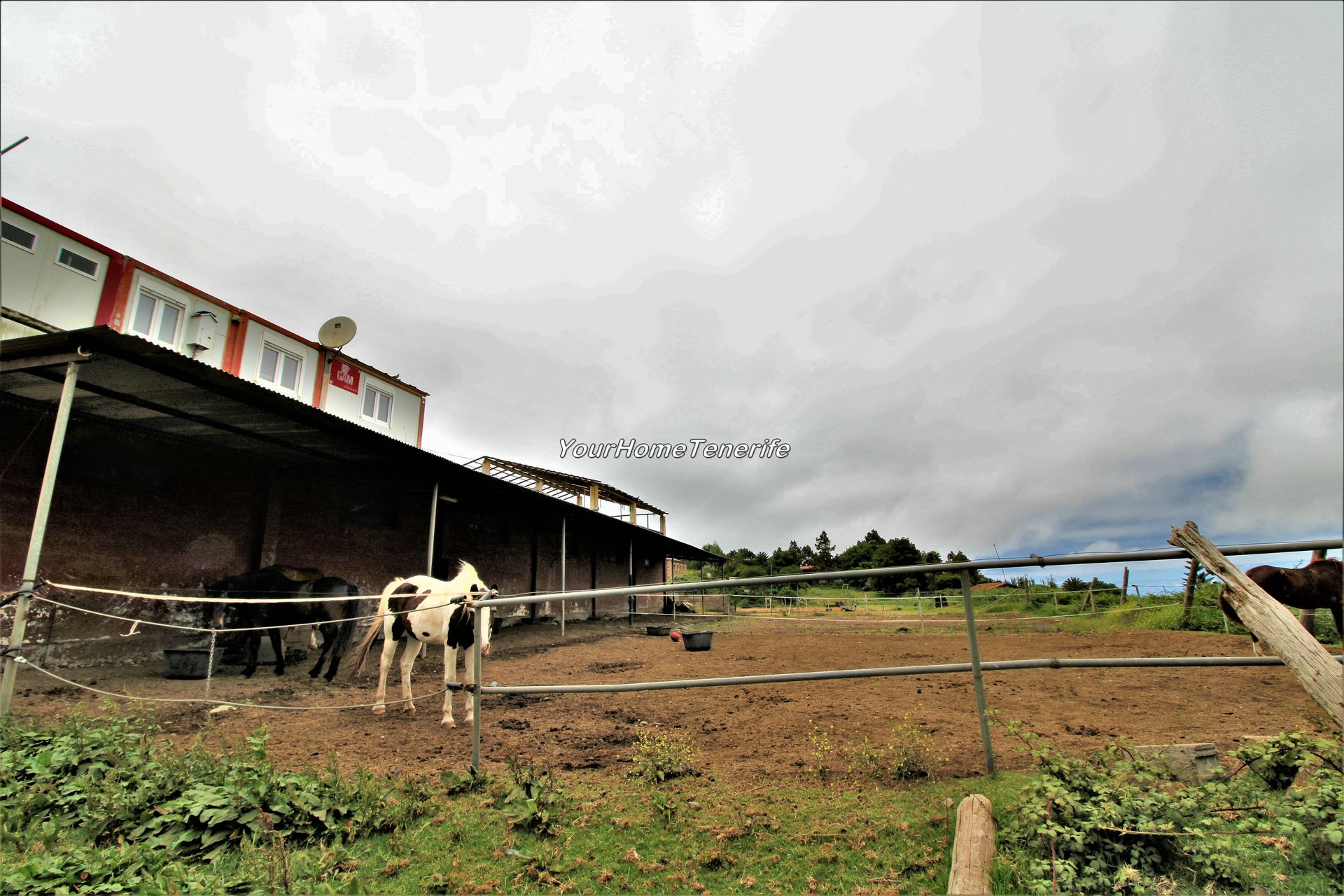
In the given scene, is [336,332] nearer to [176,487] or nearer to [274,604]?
[176,487]

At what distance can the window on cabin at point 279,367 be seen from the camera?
656 inches

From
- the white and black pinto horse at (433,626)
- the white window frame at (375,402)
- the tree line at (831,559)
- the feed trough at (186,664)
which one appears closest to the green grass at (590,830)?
the white and black pinto horse at (433,626)

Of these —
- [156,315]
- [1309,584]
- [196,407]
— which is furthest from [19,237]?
[1309,584]

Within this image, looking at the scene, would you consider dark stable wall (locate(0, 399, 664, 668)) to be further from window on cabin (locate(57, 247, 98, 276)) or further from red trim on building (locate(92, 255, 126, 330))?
window on cabin (locate(57, 247, 98, 276))

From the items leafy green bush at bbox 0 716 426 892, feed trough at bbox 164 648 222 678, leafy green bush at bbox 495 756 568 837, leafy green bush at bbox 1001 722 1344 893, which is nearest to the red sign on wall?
feed trough at bbox 164 648 222 678

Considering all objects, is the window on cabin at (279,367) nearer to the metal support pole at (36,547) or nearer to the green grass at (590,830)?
the metal support pole at (36,547)

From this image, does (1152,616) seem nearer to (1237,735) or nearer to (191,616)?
(1237,735)

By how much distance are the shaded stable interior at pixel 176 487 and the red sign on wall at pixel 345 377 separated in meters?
5.68

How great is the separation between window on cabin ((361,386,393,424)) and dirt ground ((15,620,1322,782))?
444 inches

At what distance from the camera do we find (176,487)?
10406 mm

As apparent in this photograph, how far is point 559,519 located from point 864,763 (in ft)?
56.8

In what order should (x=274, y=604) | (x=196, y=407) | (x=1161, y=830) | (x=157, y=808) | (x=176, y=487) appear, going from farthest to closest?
(x=176, y=487) → (x=274, y=604) → (x=196, y=407) → (x=157, y=808) → (x=1161, y=830)

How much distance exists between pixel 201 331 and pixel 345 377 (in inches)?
169

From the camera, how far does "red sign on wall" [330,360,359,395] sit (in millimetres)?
18594
